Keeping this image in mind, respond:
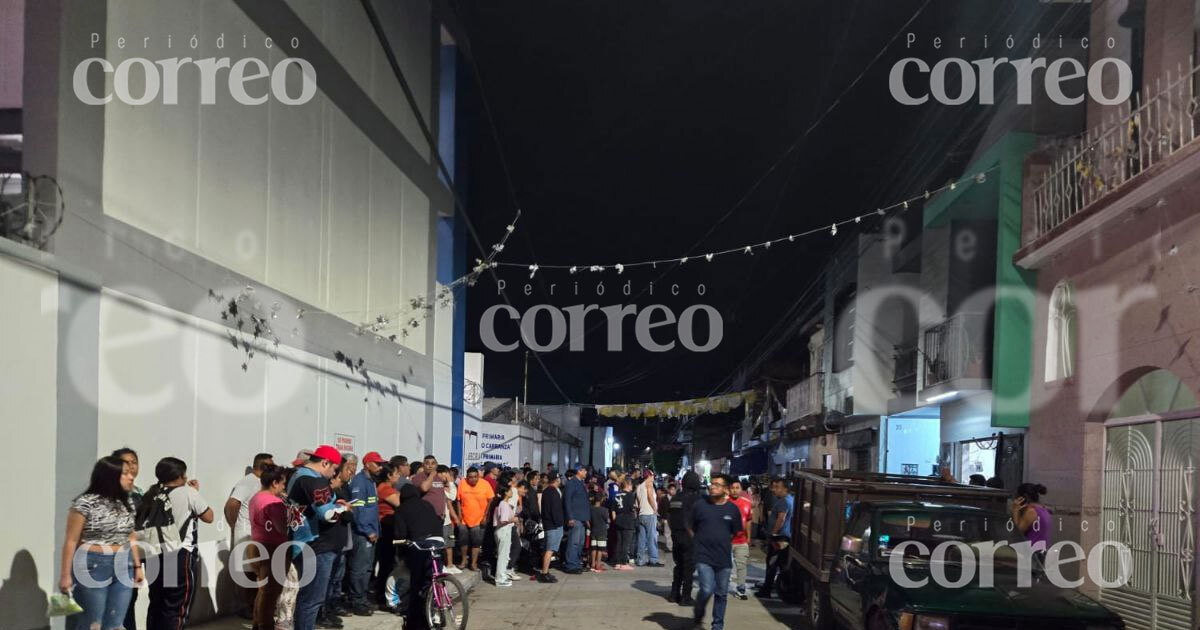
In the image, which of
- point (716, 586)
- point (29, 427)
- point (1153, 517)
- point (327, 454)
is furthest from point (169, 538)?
point (1153, 517)

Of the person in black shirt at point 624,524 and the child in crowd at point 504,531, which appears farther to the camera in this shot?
the person in black shirt at point 624,524

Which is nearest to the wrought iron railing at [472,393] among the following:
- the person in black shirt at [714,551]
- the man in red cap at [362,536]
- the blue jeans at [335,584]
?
the man in red cap at [362,536]

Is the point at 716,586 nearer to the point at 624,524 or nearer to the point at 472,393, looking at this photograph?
the point at 624,524

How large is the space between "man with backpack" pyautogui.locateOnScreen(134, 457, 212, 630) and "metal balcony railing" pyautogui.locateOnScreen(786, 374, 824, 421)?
27055 mm

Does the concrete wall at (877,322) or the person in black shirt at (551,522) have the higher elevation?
the concrete wall at (877,322)

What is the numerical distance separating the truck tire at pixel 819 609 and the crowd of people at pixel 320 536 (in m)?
1.22

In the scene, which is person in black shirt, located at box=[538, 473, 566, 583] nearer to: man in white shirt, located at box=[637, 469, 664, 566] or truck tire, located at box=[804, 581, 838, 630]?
man in white shirt, located at box=[637, 469, 664, 566]

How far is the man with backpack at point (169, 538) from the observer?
7953 mm

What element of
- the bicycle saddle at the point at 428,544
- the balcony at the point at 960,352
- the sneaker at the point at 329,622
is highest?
the balcony at the point at 960,352

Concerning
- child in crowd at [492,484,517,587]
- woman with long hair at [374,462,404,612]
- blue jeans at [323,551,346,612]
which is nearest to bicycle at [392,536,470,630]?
blue jeans at [323,551,346,612]

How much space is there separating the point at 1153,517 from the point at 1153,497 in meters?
0.23

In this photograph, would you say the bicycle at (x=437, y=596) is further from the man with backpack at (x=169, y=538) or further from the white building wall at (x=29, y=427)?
the white building wall at (x=29, y=427)

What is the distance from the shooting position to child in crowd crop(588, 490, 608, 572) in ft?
60.5

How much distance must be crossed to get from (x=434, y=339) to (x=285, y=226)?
9070mm
